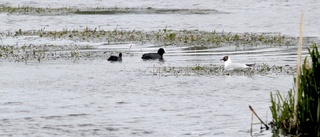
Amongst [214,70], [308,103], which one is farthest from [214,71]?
[308,103]

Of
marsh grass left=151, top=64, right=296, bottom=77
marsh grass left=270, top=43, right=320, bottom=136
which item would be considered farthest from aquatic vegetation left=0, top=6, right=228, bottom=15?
marsh grass left=270, top=43, right=320, bottom=136

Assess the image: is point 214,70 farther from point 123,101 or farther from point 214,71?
point 123,101

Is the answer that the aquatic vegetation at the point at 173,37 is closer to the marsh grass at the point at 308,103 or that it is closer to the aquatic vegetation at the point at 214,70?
the aquatic vegetation at the point at 214,70

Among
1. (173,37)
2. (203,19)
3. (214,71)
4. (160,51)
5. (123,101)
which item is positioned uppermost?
(203,19)

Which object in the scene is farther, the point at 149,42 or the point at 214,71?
the point at 149,42

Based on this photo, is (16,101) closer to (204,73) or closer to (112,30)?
(204,73)

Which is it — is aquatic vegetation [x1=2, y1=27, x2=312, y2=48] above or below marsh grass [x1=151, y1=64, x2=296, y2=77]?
above

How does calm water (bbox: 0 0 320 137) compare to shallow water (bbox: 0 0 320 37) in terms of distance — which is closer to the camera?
calm water (bbox: 0 0 320 137)

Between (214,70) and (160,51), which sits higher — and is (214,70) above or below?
below

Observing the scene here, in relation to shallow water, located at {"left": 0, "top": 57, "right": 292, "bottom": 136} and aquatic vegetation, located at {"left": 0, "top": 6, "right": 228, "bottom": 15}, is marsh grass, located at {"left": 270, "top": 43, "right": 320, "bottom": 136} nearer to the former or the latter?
shallow water, located at {"left": 0, "top": 57, "right": 292, "bottom": 136}

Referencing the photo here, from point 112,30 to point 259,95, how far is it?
63.3 ft

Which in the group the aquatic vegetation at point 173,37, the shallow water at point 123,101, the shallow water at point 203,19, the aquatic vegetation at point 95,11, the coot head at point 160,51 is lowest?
the shallow water at point 123,101

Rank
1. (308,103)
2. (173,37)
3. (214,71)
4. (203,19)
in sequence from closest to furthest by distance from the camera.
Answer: (308,103) < (214,71) < (173,37) < (203,19)

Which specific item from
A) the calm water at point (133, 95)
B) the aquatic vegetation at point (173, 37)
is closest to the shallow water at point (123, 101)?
the calm water at point (133, 95)
